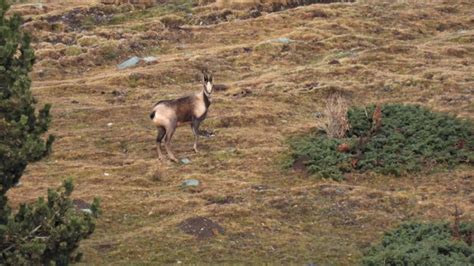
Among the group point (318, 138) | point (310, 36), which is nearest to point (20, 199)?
point (318, 138)

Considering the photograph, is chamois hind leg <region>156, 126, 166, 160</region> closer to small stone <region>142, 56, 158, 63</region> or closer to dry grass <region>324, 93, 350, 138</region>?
dry grass <region>324, 93, 350, 138</region>

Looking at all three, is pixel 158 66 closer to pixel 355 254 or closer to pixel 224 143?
pixel 224 143

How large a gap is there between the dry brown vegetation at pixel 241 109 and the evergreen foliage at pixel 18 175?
414 centimetres

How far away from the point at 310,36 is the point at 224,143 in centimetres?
2367

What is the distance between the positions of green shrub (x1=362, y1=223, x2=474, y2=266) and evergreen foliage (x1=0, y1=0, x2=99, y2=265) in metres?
6.69

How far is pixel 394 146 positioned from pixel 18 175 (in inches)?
554

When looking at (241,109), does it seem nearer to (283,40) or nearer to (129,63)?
(129,63)

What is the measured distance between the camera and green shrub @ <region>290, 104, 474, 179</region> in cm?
2158

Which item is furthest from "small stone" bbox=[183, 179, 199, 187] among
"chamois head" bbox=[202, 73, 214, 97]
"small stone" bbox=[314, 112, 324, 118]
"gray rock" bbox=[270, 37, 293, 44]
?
"gray rock" bbox=[270, 37, 293, 44]

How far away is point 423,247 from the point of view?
1454cm

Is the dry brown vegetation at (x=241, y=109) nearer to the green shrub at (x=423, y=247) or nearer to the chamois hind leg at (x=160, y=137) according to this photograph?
the chamois hind leg at (x=160, y=137)

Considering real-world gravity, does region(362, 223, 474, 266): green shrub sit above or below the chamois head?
below

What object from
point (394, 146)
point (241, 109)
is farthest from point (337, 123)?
point (241, 109)

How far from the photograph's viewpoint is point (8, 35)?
37.4ft
